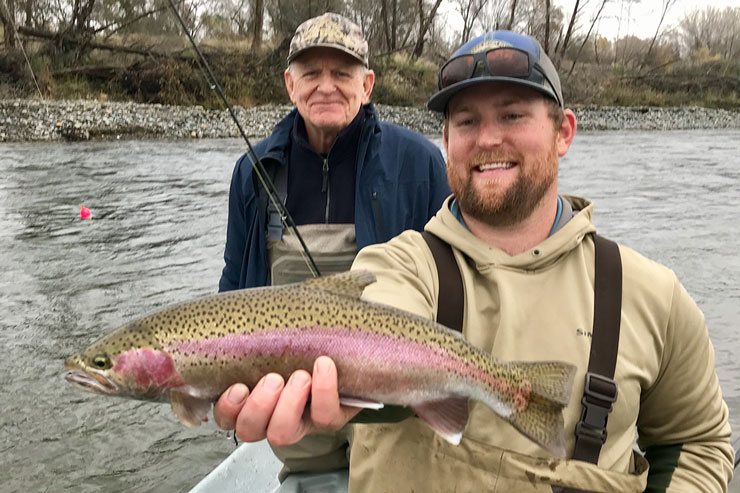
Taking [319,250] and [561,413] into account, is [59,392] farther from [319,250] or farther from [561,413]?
[561,413]

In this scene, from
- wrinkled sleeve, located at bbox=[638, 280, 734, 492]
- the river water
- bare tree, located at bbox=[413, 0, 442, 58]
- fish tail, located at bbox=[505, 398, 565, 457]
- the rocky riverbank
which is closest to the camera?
fish tail, located at bbox=[505, 398, 565, 457]

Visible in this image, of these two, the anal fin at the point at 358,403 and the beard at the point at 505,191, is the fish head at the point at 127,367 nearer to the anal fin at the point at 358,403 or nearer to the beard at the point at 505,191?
the anal fin at the point at 358,403

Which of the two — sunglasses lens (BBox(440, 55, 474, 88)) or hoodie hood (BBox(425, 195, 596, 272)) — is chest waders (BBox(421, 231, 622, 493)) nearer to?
hoodie hood (BBox(425, 195, 596, 272))

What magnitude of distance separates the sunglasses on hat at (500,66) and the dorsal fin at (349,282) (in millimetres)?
697

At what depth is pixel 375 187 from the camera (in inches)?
109

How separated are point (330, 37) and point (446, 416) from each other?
189 cm

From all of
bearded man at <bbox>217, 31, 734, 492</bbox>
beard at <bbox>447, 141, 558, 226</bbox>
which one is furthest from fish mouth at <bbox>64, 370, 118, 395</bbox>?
beard at <bbox>447, 141, 558, 226</bbox>

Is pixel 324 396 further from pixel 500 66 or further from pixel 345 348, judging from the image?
pixel 500 66

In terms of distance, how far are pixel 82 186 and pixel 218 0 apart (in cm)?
2366

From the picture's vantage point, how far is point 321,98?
110 inches

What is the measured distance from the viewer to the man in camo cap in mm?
2770

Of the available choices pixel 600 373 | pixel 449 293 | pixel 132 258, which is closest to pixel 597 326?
pixel 600 373

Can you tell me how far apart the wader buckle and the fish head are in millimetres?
1019

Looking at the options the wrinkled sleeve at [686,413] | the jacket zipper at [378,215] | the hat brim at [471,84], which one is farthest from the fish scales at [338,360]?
the jacket zipper at [378,215]
